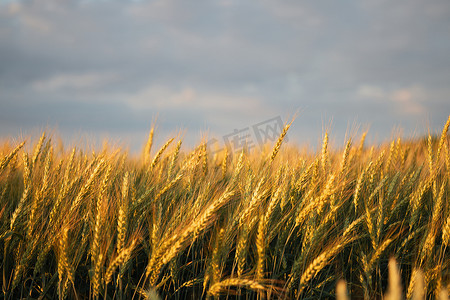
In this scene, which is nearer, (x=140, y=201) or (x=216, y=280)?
(x=216, y=280)

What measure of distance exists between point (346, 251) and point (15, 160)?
9.82 feet

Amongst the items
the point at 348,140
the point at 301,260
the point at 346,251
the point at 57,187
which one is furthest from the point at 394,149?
the point at 57,187

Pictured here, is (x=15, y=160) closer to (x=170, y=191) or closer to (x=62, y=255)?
(x=170, y=191)

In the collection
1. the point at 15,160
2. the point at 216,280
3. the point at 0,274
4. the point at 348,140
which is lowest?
the point at 0,274

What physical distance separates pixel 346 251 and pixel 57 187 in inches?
81.2

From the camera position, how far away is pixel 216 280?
4.74 feet

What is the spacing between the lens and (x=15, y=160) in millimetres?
2996

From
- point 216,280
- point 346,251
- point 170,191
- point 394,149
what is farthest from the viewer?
point 394,149

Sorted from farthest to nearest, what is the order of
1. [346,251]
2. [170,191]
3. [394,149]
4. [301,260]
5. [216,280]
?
[394,149] < [170,191] < [346,251] < [301,260] < [216,280]

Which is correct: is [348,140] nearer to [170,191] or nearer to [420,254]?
[420,254]

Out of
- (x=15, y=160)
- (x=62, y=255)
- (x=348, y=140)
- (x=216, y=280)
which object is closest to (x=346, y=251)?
(x=348, y=140)

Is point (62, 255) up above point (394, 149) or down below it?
below

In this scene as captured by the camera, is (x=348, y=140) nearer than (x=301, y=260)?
No

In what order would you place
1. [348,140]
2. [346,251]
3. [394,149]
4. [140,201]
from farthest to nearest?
[394,149], [348,140], [346,251], [140,201]
